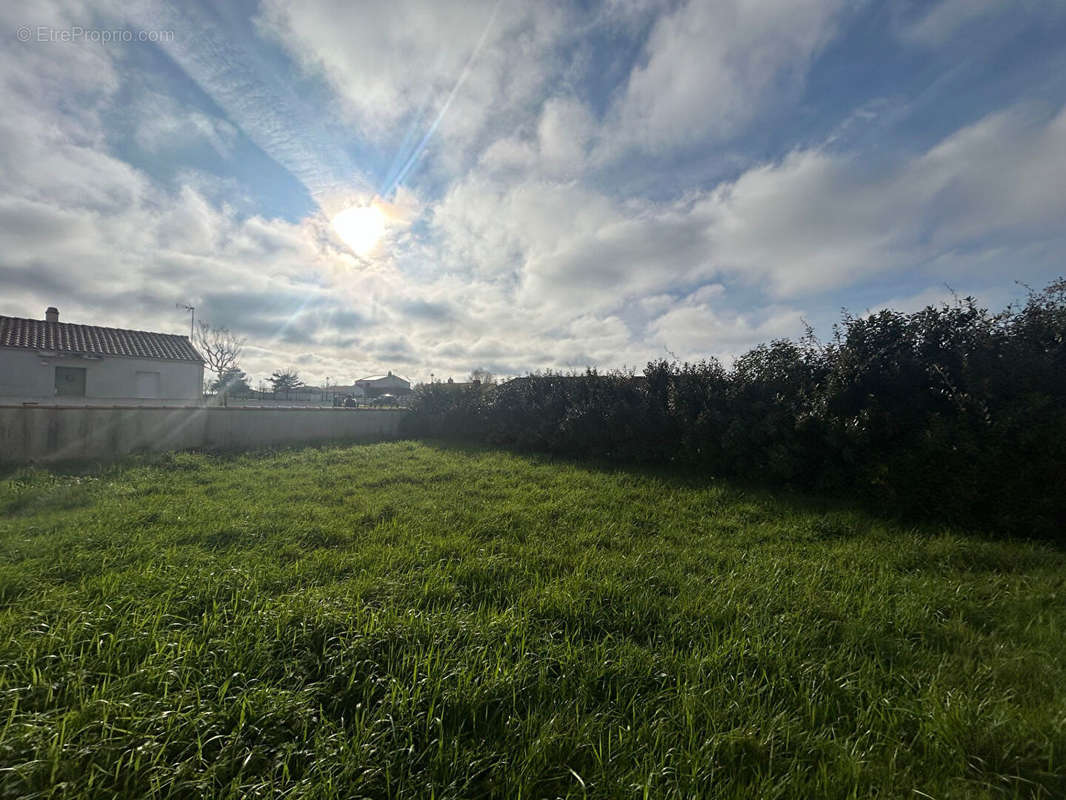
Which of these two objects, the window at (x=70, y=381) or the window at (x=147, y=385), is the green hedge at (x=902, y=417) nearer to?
the window at (x=147, y=385)

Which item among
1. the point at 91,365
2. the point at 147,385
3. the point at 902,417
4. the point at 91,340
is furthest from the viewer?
the point at 147,385

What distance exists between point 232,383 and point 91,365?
19263 mm

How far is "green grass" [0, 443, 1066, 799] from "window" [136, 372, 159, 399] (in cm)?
1807

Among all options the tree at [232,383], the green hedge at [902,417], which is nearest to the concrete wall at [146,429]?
the green hedge at [902,417]

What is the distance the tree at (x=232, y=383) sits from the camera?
33344 mm

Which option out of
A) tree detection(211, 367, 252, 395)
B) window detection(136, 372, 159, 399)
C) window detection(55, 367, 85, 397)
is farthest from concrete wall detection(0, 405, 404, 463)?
tree detection(211, 367, 252, 395)

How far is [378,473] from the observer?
7.30 meters

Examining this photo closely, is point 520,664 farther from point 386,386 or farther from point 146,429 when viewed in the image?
point 386,386

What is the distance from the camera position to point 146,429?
8977 millimetres

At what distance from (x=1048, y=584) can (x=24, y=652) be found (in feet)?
21.4

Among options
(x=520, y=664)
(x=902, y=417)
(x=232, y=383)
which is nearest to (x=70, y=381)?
(x=232, y=383)

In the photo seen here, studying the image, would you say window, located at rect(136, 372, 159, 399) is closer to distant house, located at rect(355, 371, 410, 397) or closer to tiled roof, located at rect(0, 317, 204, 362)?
tiled roof, located at rect(0, 317, 204, 362)

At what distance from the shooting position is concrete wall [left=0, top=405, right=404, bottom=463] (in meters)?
7.43

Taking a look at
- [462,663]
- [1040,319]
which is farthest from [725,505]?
[462,663]
